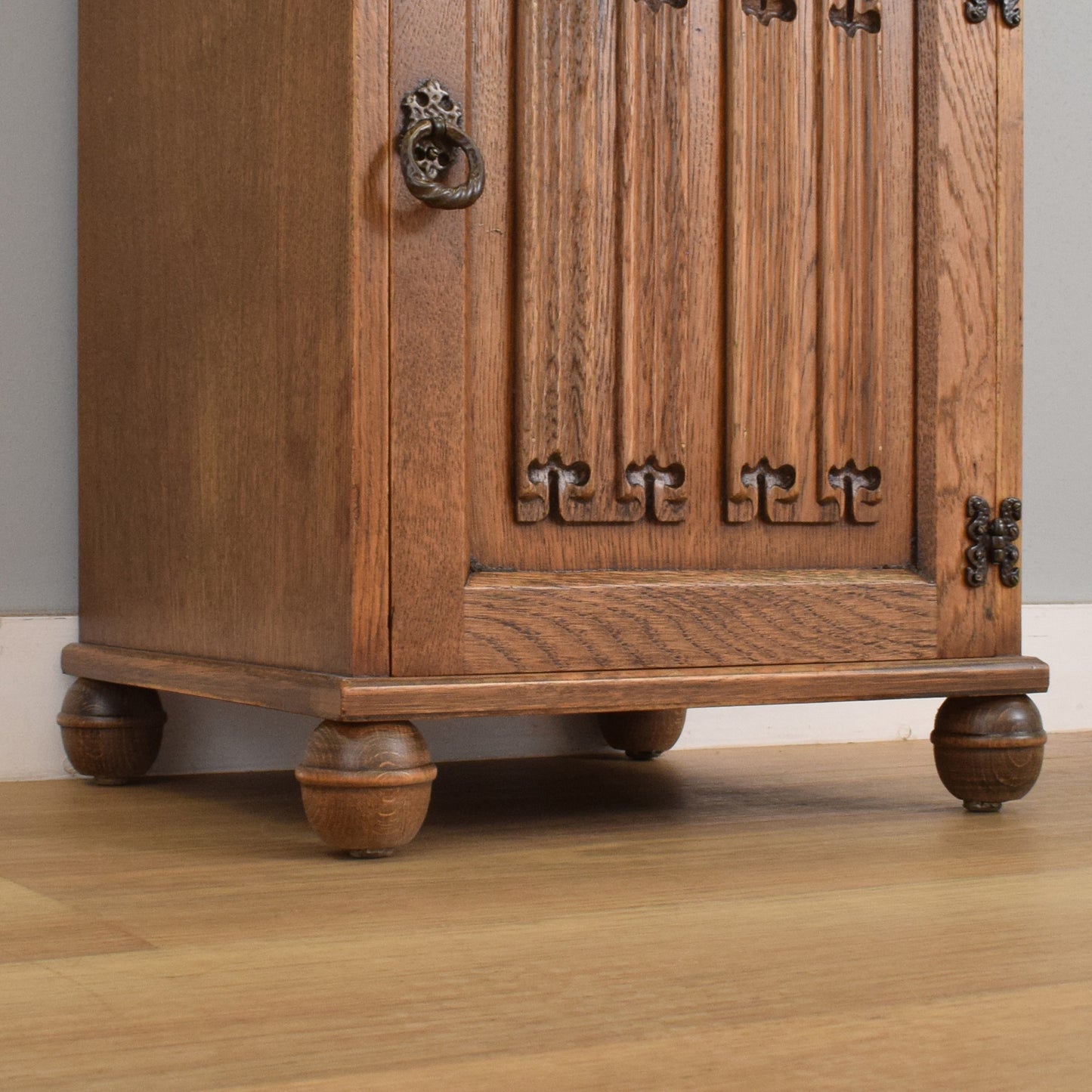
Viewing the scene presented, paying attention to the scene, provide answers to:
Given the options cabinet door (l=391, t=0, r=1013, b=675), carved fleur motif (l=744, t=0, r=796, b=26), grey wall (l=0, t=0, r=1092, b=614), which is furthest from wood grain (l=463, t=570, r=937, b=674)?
grey wall (l=0, t=0, r=1092, b=614)

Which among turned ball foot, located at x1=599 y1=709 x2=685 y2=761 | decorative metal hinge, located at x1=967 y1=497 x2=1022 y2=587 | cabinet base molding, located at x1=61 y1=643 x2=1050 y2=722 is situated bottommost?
turned ball foot, located at x1=599 y1=709 x2=685 y2=761

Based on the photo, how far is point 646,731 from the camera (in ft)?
4.91

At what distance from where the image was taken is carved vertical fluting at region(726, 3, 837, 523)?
1.04 m

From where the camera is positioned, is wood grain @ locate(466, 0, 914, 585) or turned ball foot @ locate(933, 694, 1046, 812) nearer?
wood grain @ locate(466, 0, 914, 585)

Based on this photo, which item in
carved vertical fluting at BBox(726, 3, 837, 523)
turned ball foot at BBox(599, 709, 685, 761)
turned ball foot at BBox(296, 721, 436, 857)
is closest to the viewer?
turned ball foot at BBox(296, 721, 436, 857)

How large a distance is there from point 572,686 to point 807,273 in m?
0.34

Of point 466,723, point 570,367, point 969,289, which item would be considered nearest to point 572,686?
point 570,367

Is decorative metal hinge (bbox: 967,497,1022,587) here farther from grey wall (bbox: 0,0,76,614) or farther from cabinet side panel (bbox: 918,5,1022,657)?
grey wall (bbox: 0,0,76,614)

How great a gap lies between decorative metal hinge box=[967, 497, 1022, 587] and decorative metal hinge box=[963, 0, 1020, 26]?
36 centimetres

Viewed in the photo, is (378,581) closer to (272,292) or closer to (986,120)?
(272,292)

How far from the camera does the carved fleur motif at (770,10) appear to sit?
105 cm

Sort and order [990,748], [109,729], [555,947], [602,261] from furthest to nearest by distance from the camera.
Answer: [109,729]
[990,748]
[602,261]
[555,947]

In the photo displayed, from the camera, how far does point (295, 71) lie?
38.4 inches

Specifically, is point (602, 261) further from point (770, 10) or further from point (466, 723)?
point (466, 723)
